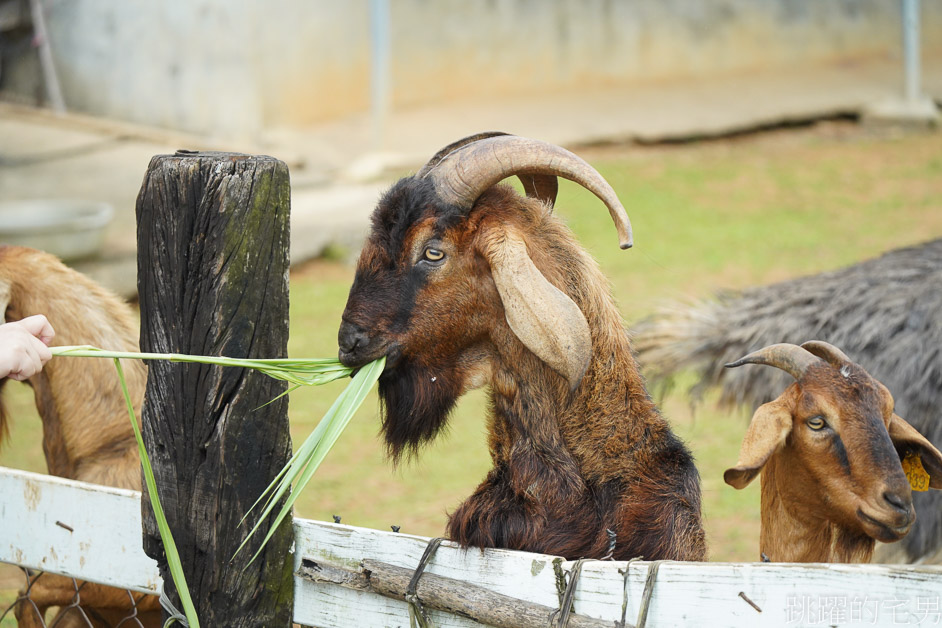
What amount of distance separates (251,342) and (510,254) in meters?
0.74

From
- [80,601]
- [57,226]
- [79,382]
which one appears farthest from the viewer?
[57,226]

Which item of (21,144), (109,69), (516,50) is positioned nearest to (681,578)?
(21,144)

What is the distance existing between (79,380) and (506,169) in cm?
197

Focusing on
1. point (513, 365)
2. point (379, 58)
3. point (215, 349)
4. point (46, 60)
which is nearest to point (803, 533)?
point (513, 365)

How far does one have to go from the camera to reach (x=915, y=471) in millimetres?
2984

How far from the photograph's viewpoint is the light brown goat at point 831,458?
279cm

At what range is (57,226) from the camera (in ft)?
29.8

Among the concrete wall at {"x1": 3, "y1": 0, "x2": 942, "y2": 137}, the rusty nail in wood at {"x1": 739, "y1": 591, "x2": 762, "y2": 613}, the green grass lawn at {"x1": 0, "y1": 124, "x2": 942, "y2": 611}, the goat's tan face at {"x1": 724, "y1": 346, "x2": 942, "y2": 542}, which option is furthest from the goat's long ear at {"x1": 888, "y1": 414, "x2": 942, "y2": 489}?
the concrete wall at {"x1": 3, "y1": 0, "x2": 942, "y2": 137}

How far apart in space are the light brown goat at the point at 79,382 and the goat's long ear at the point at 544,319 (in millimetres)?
1770

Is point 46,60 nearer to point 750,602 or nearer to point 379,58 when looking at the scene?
point 379,58

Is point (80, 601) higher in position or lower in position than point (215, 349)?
lower

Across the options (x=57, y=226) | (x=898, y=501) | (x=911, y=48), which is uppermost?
(x=911, y=48)

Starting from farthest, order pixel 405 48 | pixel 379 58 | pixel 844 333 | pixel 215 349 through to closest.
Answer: pixel 405 48
pixel 379 58
pixel 844 333
pixel 215 349

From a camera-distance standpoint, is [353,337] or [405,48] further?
[405,48]
